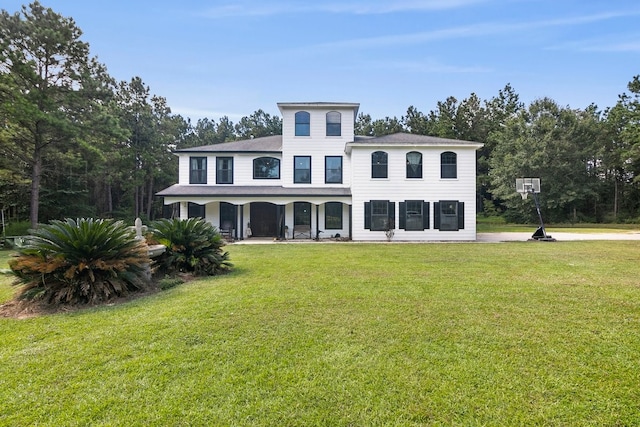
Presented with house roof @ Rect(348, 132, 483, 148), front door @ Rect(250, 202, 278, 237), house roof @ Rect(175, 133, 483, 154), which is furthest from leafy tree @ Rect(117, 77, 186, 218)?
house roof @ Rect(348, 132, 483, 148)

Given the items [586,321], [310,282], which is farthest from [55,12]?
[586,321]

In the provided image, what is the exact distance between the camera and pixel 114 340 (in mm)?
3752

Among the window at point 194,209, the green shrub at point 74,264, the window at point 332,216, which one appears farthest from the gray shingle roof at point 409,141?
the green shrub at point 74,264

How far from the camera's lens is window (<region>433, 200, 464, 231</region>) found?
1691 cm

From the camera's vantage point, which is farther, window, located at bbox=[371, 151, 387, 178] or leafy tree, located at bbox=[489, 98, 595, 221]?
leafy tree, located at bbox=[489, 98, 595, 221]

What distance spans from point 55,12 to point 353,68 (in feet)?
51.5

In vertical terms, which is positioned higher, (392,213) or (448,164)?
(448,164)

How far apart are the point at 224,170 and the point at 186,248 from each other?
11.9 meters

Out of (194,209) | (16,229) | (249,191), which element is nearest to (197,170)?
(194,209)

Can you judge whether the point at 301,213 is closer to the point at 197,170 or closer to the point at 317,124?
the point at 317,124

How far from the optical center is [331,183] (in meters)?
18.6

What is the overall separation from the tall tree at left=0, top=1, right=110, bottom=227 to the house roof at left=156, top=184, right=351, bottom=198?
586 centimetres

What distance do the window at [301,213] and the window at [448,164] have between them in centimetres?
743

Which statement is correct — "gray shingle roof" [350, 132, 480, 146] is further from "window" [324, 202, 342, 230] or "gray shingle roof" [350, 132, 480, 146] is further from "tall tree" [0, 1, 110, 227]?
"tall tree" [0, 1, 110, 227]
